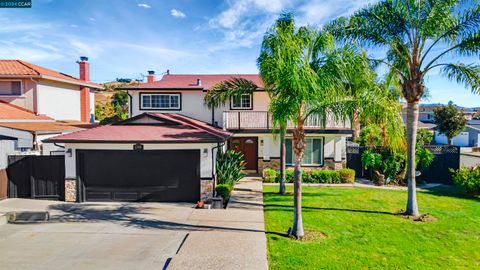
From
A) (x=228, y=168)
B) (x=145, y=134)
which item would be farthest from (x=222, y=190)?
(x=145, y=134)

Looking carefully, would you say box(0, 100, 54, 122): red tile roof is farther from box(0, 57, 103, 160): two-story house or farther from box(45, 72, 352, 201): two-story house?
box(45, 72, 352, 201): two-story house

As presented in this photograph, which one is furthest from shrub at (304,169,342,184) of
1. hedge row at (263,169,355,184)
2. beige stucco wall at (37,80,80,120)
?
beige stucco wall at (37,80,80,120)

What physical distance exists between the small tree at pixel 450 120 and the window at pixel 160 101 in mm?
31696

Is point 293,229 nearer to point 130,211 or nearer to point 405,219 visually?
point 405,219

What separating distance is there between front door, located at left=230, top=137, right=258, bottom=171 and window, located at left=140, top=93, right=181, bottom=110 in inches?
174

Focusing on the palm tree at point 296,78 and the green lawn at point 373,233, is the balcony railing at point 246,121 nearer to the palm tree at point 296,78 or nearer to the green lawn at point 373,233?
the green lawn at point 373,233

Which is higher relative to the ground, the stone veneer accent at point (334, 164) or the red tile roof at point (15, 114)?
the red tile roof at point (15, 114)

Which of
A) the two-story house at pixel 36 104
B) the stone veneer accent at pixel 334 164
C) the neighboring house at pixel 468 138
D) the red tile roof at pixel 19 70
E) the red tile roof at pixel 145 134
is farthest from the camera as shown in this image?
the neighboring house at pixel 468 138

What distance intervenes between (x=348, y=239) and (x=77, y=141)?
10.7 metres

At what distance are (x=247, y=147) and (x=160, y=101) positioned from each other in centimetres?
642

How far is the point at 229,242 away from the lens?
305 inches

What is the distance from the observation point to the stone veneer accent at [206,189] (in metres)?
12.0

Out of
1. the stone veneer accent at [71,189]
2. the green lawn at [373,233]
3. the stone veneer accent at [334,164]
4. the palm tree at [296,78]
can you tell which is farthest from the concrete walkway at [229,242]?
the stone veneer accent at [334,164]

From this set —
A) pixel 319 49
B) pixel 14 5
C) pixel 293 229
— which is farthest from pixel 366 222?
pixel 14 5
